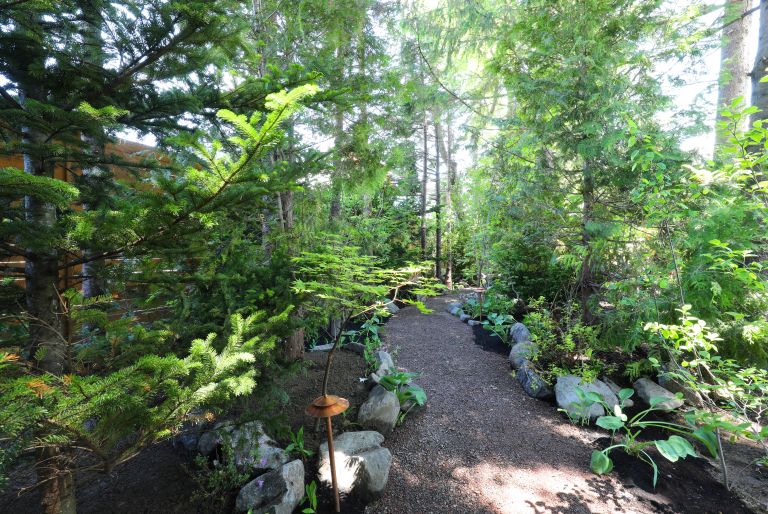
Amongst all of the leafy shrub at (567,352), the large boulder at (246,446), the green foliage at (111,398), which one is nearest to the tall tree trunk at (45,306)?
the green foliage at (111,398)

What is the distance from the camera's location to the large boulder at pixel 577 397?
3.22 metres

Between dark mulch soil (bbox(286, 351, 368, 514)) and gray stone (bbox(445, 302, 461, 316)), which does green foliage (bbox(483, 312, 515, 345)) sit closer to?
gray stone (bbox(445, 302, 461, 316))

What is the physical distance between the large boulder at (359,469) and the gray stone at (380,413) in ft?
1.42

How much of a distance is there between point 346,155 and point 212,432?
307cm

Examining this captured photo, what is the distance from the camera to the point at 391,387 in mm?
3273

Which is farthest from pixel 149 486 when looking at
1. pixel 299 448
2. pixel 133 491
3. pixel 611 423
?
pixel 611 423

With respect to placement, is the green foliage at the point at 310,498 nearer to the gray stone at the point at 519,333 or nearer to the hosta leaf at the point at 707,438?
the hosta leaf at the point at 707,438

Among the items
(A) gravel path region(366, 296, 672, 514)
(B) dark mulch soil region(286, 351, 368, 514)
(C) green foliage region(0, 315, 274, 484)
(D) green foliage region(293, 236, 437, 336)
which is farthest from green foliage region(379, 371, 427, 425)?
(C) green foliage region(0, 315, 274, 484)

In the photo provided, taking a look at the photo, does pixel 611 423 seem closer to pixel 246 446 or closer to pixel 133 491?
pixel 246 446

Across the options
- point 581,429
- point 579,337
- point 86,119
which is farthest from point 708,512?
point 86,119

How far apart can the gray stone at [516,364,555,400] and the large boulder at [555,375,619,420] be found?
0.12 metres

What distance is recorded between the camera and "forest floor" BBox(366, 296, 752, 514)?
7.26ft

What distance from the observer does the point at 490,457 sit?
8.96 ft

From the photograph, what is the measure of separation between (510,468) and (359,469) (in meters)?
1.27
